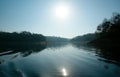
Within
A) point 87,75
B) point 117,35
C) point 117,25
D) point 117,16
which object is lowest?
point 87,75

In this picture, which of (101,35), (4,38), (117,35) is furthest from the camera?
(4,38)

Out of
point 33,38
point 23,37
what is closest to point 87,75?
point 23,37

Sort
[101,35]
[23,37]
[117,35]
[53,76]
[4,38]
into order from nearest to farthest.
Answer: [53,76] → [117,35] → [101,35] → [4,38] → [23,37]

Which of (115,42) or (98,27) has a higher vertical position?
(98,27)

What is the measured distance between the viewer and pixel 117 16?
105m

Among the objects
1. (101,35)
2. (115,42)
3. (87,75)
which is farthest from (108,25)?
(87,75)

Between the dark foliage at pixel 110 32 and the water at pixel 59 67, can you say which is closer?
the water at pixel 59 67

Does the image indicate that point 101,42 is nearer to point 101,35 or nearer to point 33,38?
point 101,35

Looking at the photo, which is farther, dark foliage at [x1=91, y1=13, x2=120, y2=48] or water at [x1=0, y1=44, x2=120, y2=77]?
dark foliage at [x1=91, y1=13, x2=120, y2=48]

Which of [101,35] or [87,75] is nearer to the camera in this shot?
[87,75]

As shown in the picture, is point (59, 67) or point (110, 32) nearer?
point (59, 67)

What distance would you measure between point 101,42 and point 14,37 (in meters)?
99.2

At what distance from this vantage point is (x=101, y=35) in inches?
4481

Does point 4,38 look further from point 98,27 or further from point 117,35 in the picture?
point 117,35
